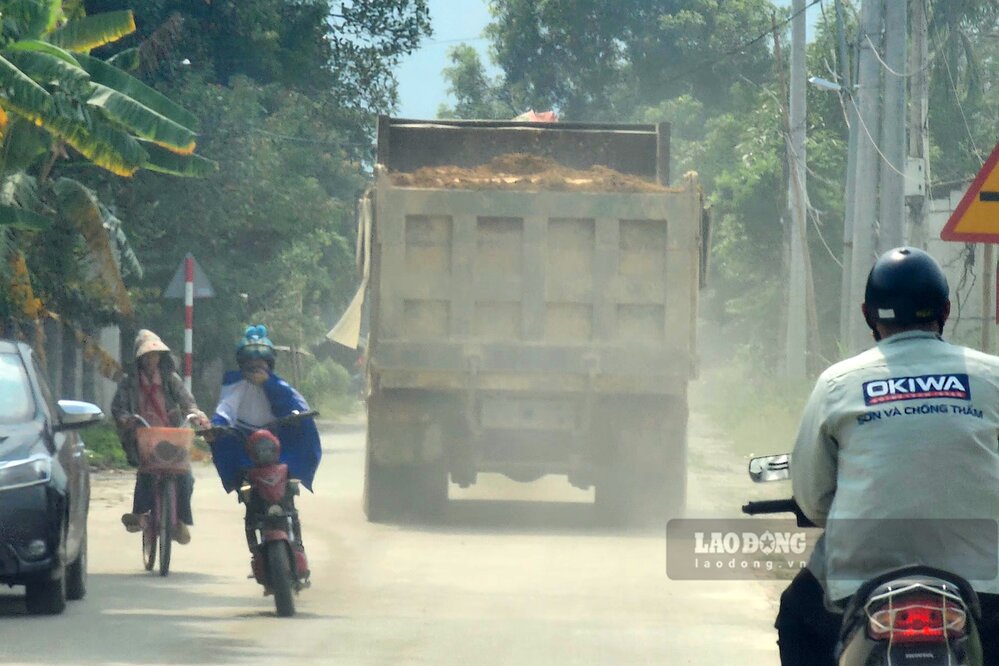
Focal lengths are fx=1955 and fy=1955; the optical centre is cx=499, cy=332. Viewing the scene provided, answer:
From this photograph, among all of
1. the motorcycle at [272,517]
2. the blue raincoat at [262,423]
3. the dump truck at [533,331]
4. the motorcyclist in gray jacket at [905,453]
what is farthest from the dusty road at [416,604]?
the motorcyclist in gray jacket at [905,453]

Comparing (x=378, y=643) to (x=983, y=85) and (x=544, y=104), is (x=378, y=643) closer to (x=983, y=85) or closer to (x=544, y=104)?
(x=983, y=85)

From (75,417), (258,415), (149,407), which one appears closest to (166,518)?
(149,407)

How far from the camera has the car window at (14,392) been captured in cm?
1080

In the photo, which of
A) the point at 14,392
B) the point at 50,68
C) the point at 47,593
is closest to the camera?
the point at 47,593

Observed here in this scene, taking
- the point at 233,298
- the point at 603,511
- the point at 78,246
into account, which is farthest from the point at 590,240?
the point at 233,298

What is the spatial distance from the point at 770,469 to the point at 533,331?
1105 centimetres

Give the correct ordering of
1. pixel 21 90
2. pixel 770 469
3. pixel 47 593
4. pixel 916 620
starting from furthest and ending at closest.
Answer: pixel 21 90, pixel 47 593, pixel 770 469, pixel 916 620

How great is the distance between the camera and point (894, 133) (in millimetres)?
17641

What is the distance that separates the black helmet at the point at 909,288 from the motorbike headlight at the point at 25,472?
21.5 feet

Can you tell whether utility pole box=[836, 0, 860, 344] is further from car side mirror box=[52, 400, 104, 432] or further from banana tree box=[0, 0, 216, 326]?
car side mirror box=[52, 400, 104, 432]

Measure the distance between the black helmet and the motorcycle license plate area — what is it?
829cm

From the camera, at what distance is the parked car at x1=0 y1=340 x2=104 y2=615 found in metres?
10.2

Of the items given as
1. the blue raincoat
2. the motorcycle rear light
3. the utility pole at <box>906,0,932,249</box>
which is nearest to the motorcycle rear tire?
the blue raincoat

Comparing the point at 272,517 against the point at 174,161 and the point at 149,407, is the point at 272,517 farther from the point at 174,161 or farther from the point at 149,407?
the point at 174,161
